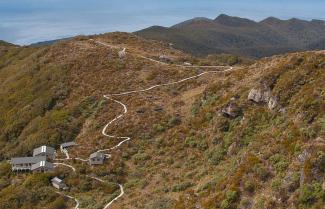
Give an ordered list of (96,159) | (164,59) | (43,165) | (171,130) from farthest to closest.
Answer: (164,59) → (171,130) → (43,165) → (96,159)

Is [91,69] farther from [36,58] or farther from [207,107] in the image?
[207,107]

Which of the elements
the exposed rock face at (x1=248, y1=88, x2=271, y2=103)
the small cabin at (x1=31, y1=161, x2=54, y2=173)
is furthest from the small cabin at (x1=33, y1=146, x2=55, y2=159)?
the exposed rock face at (x1=248, y1=88, x2=271, y2=103)

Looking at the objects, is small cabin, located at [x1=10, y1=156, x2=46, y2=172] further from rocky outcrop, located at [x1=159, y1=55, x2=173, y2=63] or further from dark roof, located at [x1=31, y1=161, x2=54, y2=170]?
rocky outcrop, located at [x1=159, y1=55, x2=173, y2=63]

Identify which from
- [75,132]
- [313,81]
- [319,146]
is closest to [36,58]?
[75,132]

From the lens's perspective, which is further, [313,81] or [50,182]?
[50,182]

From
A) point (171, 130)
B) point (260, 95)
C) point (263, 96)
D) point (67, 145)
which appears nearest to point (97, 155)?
point (67, 145)

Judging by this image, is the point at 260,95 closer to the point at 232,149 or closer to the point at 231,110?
the point at 231,110

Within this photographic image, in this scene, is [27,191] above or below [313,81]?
below
